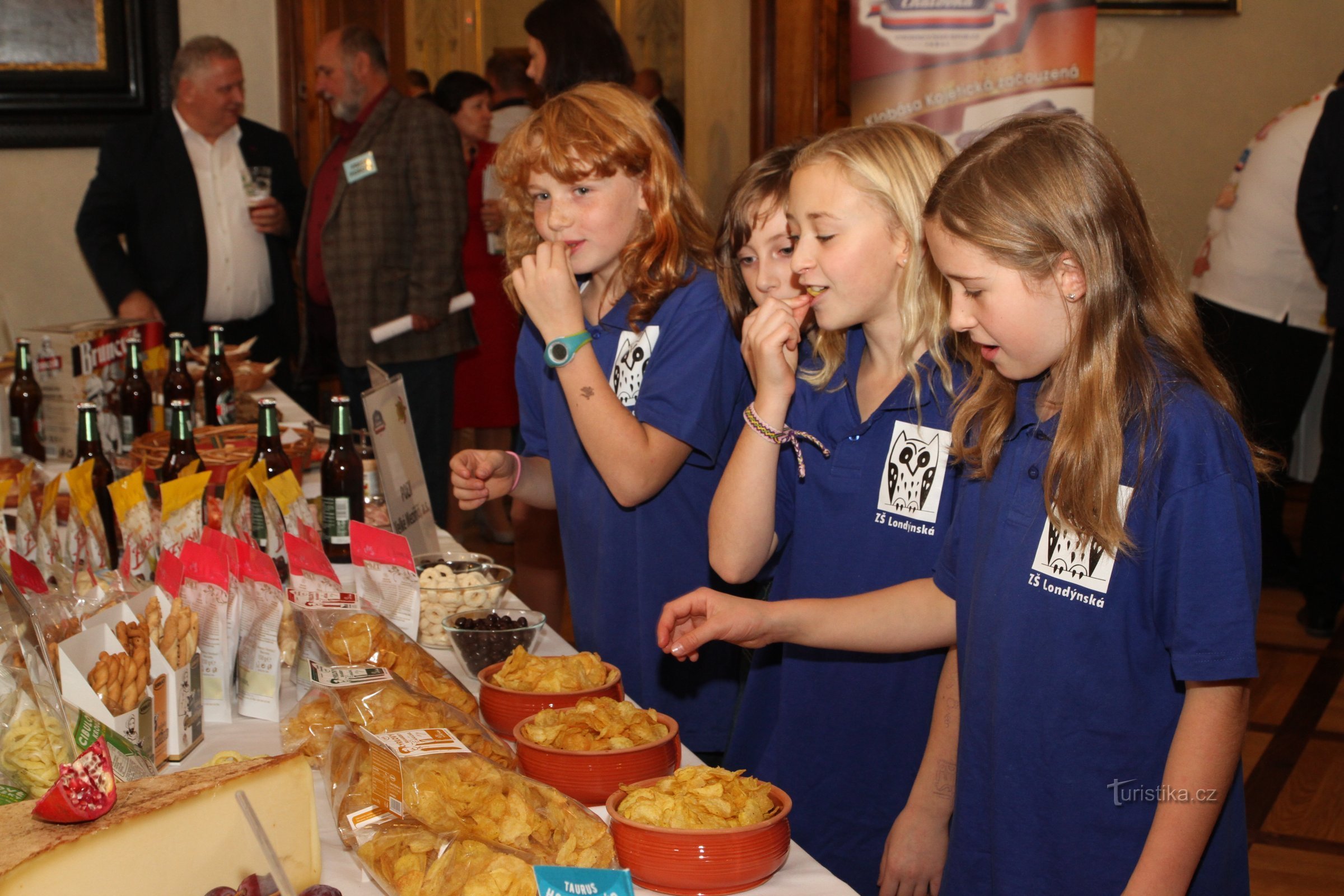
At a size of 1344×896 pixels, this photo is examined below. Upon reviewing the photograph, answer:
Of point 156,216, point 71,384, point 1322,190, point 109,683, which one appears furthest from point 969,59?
point 156,216

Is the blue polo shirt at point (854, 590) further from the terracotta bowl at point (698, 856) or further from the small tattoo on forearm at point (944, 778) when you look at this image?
the terracotta bowl at point (698, 856)

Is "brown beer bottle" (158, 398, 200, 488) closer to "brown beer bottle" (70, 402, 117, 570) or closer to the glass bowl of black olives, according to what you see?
"brown beer bottle" (70, 402, 117, 570)

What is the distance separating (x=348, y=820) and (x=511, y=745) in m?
0.32

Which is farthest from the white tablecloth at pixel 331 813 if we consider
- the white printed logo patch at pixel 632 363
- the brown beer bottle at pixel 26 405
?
the brown beer bottle at pixel 26 405

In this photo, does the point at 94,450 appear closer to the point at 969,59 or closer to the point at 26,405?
the point at 26,405

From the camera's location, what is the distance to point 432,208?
439 centimetres

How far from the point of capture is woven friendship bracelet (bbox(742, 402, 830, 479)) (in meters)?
1.55

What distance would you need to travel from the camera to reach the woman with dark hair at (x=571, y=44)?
3348 mm

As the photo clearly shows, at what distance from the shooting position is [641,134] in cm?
190

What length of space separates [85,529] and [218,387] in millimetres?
1481

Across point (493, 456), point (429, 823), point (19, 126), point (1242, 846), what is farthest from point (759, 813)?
point (19, 126)

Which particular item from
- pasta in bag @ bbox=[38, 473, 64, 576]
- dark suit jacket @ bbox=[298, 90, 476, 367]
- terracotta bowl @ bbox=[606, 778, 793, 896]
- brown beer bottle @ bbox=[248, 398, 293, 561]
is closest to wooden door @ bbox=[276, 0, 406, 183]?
dark suit jacket @ bbox=[298, 90, 476, 367]

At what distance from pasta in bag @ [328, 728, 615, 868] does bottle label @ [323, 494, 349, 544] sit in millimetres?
1041

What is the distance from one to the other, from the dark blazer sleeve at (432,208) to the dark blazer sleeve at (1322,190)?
2.96 meters
